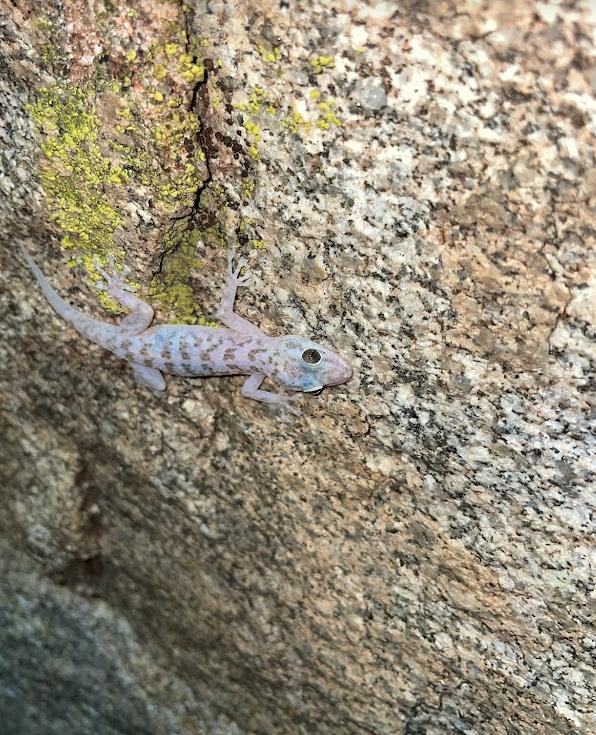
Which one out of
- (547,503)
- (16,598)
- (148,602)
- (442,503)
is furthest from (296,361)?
(16,598)

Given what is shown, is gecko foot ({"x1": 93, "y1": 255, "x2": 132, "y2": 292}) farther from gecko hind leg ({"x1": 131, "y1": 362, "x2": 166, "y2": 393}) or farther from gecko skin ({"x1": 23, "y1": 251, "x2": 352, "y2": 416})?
gecko hind leg ({"x1": 131, "y1": 362, "x2": 166, "y2": 393})

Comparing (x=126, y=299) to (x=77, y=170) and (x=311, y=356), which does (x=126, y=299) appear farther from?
(x=311, y=356)

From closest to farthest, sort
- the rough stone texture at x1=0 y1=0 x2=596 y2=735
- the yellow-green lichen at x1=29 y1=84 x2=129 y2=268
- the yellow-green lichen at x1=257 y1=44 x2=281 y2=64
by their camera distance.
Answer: the rough stone texture at x1=0 y1=0 x2=596 y2=735, the yellow-green lichen at x1=257 y1=44 x2=281 y2=64, the yellow-green lichen at x1=29 y1=84 x2=129 y2=268

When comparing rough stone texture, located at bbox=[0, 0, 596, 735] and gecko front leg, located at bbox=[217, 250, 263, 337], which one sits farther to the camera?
gecko front leg, located at bbox=[217, 250, 263, 337]

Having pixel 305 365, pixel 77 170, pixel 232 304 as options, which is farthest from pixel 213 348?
pixel 77 170

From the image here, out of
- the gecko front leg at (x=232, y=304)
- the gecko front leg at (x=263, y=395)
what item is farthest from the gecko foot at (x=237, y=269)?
the gecko front leg at (x=263, y=395)

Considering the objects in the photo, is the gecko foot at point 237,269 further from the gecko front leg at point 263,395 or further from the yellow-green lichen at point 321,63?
the yellow-green lichen at point 321,63

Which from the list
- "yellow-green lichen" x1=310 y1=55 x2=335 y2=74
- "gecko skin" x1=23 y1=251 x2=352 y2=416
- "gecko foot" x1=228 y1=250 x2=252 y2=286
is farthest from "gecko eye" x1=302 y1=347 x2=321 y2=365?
"yellow-green lichen" x1=310 y1=55 x2=335 y2=74
